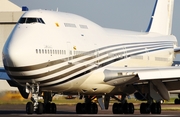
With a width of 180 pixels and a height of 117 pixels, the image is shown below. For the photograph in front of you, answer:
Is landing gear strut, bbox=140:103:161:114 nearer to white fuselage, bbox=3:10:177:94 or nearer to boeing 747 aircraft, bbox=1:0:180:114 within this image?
boeing 747 aircraft, bbox=1:0:180:114

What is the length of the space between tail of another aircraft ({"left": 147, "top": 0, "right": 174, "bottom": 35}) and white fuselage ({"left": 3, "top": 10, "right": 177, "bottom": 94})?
26.7 ft

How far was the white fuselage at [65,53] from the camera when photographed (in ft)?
117

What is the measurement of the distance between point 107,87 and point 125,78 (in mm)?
1345

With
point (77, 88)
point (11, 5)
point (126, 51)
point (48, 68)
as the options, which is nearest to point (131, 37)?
point (126, 51)

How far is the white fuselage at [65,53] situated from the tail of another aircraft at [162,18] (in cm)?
815

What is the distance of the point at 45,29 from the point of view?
3750 centimetres

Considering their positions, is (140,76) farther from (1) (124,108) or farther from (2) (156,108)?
(1) (124,108)

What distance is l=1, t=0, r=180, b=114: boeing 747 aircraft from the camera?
36031 mm

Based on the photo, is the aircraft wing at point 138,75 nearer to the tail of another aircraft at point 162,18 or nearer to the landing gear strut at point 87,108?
the landing gear strut at point 87,108

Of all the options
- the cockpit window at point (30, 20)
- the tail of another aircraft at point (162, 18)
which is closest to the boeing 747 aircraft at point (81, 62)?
the cockpit window at point (30, 20)

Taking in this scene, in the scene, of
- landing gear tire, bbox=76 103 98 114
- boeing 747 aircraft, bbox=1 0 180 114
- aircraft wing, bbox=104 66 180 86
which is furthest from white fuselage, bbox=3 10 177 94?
landing gear tire, bbox=76 103 98 114

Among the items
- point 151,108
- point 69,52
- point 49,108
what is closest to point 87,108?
point 49,108

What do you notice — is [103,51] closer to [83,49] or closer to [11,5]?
[83,49]

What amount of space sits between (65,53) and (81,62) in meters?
1.79
